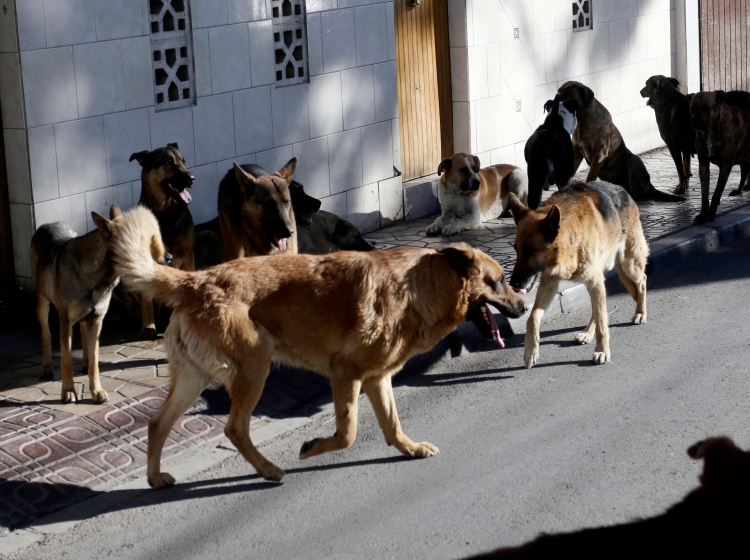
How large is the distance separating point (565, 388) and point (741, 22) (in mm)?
13136

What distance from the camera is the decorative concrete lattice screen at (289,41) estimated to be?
35.0 feet

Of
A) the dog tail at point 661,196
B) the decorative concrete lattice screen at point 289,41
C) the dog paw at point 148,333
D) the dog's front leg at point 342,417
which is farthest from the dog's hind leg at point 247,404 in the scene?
the dog tail at point 661,196

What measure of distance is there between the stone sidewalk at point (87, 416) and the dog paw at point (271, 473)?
77cm

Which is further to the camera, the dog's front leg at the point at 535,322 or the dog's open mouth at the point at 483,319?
the dog's front leg at the point at 535,322

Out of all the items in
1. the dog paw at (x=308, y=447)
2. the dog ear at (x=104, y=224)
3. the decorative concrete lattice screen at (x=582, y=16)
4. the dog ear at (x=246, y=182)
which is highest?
the decorative concrete lattice screen at (x=582, y=16)

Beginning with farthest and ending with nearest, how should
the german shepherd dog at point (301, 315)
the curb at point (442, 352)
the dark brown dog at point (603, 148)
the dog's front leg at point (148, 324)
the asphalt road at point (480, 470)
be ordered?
the dark brown dog at point (603, 148), the dog's front leg at point (148, 324), the german shepherd dog at point (301, 315), the curb at point (442, 352), the asphalt road at point (480, 470)

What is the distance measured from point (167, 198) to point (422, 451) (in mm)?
3426

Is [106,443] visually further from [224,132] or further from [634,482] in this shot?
[224,132]

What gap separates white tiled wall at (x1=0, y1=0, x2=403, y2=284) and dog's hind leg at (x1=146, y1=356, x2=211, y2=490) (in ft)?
11.8

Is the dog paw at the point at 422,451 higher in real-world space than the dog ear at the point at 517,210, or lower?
→ lower

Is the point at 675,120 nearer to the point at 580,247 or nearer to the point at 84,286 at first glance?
the point at 580,247

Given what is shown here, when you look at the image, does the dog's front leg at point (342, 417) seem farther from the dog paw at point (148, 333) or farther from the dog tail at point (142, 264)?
the dog paw at point (148, 333)

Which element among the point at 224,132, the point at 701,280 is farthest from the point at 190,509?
the point at 701,280

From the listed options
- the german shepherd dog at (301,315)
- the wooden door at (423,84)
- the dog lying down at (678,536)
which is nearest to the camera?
the dog lying down at (678,536)
